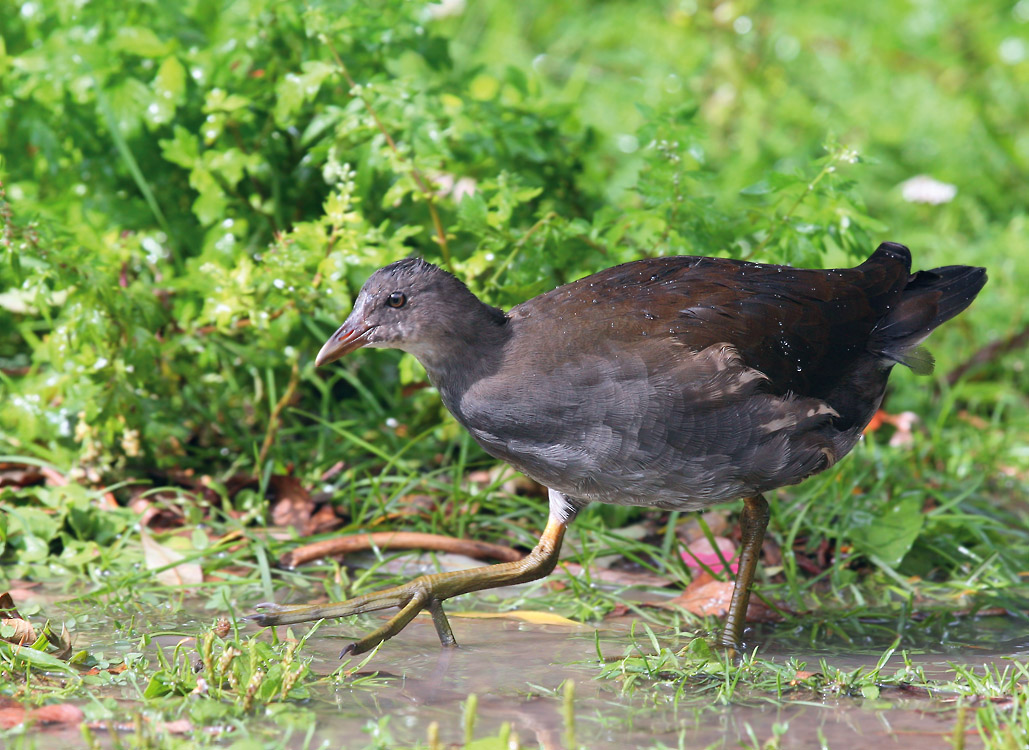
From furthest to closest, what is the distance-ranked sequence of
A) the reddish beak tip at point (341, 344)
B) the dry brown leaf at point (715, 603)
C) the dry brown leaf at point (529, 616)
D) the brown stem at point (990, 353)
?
the brown stem at point (990, 353), the dry brown leaf at point (715, 603), the dry brown leaf at point (529, 616), the reddish beak tip at point (341, 344)

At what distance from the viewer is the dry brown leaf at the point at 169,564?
138 inches

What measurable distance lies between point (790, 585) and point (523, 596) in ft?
2.75

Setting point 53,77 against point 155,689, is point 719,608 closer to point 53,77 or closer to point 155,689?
point 155,689

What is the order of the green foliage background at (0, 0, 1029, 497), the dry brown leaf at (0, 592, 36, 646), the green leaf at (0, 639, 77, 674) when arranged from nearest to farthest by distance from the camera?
the green leaf at (0, 639, 77, 674), the dry brown leaf at (0, 592, 36, 646), the green foliage background at (0, 0, 1029, 497)

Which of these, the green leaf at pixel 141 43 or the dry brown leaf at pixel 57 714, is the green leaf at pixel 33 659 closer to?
the dry brown leaf at pixel 57 714

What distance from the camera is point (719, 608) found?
3.43 metres

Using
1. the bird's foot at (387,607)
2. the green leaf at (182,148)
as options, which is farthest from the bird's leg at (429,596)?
the green leaf at (182,148)

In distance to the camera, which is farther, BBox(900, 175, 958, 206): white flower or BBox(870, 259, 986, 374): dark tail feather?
BBox(900, 175, 958, 206): white flower

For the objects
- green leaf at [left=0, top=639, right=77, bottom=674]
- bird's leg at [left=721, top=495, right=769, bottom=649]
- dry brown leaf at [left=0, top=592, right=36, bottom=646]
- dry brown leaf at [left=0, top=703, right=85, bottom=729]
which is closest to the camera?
dry brown leaf at [left=0, top=703, right=85, bottom=729]

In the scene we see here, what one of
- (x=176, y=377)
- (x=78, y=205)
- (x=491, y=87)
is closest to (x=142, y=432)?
(x=176, y=377)

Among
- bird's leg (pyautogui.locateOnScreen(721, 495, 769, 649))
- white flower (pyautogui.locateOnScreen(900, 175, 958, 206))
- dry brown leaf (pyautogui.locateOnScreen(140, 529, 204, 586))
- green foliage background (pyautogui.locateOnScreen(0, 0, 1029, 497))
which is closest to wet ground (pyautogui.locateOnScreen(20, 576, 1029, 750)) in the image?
bird's leg (pyautogui.locateOnScreen(721, 495, 769, 649))

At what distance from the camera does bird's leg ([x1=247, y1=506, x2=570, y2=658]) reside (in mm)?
2975

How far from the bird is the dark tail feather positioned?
14cm

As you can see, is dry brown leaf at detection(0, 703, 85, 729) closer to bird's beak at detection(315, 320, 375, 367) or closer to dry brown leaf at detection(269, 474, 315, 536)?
bird's beak at detection(315, 320, 375, 367)
